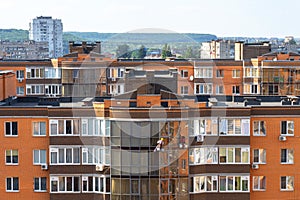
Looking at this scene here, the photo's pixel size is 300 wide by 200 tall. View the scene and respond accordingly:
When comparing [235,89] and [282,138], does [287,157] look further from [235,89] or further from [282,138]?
[235,89]

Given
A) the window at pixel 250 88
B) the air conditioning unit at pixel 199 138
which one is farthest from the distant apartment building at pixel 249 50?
the air conditioning unit at pixel 199 138

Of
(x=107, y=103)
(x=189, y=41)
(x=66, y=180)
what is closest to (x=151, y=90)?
(x=107, y=103)

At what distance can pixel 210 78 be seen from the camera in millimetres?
56375

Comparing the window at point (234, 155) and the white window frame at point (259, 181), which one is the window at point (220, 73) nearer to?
the white window frame at point (259, 181)

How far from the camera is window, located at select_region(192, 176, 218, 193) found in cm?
2808

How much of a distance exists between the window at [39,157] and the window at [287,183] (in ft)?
28.5

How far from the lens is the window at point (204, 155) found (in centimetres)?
2788

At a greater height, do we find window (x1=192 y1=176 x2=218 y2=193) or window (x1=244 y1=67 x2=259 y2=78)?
window (x1=244 y1=67 x2=259 y2=78)

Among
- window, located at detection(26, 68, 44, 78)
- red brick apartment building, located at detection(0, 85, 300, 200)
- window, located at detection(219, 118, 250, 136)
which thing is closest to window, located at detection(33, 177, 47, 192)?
red brick apartment building, located at detection(0, 85, 300, 200)

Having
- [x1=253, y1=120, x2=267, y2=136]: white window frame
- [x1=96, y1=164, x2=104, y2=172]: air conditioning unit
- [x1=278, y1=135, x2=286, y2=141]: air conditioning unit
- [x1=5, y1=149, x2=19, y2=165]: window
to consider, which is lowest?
[x1=96, y1=164, x2=104, y2=172]: air conditioning unit

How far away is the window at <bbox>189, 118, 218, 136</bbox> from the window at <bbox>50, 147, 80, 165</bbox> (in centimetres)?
426

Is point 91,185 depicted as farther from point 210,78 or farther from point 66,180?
point 210,78

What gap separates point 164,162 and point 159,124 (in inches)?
50.9

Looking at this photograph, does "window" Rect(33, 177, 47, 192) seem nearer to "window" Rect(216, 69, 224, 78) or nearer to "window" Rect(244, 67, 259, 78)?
"window" Rect(216, 69, 224, 78)
